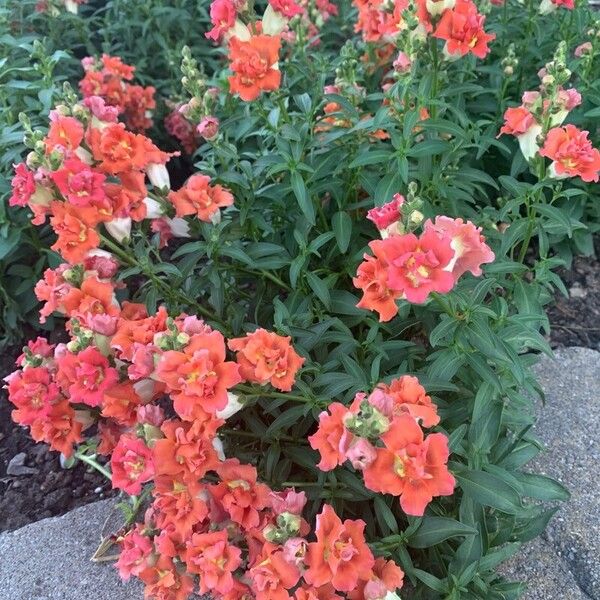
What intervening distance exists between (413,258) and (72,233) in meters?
1.09

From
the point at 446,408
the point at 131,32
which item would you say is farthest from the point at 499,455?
the point at 131,32

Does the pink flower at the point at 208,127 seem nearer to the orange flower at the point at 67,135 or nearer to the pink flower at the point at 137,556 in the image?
the orange flower at the point at 67,135

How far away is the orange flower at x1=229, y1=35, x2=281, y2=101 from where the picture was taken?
Result: 256 centimetres

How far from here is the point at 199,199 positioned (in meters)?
2.43

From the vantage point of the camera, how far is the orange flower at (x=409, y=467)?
1.73m

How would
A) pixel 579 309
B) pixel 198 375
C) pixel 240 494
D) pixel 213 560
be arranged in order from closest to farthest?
pixel 198 375 → pixel 213 560 → pixel 240 494 → pixel 579 309

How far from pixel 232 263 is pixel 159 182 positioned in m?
0.48

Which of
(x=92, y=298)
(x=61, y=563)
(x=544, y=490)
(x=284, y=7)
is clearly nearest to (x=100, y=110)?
(x=92, y=298)

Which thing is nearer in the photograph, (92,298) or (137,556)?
(137,556)

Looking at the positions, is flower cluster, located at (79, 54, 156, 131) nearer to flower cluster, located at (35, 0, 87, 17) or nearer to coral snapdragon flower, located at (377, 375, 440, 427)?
flower cluster, located at (35, 0, 87, 17)

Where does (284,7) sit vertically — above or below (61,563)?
above

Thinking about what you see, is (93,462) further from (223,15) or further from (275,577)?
(223,15)

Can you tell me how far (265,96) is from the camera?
382 centimetres

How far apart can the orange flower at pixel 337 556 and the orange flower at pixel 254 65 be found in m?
1.52
